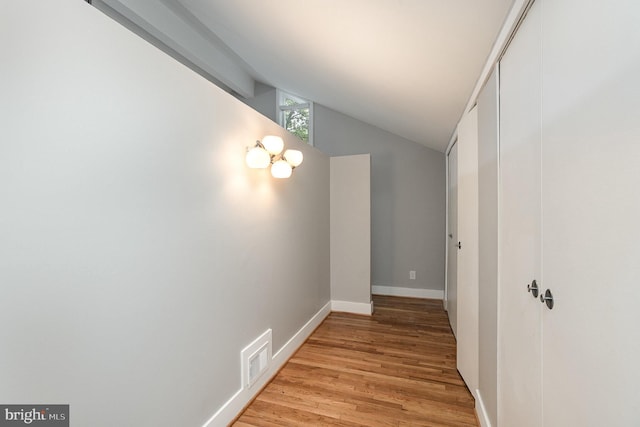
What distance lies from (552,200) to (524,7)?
72 centimetres

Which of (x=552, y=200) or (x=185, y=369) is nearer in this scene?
(x=552, y=200)

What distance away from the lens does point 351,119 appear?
420 centimetres

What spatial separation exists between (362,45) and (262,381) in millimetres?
2349

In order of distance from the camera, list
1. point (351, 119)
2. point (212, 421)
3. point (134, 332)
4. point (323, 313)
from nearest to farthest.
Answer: point (134, 332) → point (212, 421) → point (323, 313) → point (351, 119)

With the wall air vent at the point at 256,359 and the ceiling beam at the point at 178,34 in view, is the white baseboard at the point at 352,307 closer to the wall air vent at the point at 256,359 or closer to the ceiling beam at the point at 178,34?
the wall air vent at the point at 256,359

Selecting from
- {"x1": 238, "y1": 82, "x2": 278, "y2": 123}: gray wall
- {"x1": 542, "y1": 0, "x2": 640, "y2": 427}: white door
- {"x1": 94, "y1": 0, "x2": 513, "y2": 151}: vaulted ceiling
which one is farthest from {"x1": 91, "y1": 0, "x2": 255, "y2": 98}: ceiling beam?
{"x1": 542, "y1": 0, "x2": 640, "y2": 427}: white door

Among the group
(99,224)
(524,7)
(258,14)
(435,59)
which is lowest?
(99,224)

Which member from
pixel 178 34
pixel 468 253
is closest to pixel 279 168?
pixel 468 253

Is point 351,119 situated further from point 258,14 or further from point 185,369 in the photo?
point 185,369

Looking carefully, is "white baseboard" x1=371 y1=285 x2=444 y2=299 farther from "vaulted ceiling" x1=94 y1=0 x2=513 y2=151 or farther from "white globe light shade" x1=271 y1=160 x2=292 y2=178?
"white globe light shade" x1=271 y1=160 x2=292 y2=178

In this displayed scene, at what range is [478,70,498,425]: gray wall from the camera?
140cm

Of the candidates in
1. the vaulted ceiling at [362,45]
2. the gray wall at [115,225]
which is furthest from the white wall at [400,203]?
the gray wall at [115,225]

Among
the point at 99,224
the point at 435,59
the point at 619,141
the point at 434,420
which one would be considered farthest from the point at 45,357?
the point at 435,59

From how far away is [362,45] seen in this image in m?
1.72
